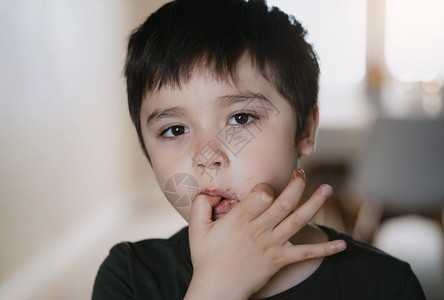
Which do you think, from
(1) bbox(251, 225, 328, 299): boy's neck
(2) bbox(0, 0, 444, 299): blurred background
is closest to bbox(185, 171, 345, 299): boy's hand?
(1) bbox(251, 225, 328, 299): boy's neck

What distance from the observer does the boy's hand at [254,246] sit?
0.62m

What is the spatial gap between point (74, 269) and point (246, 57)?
1.82m

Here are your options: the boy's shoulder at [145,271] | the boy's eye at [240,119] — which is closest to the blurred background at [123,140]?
the boy's eye at [240,119]

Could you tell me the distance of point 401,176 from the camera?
2.39 meters

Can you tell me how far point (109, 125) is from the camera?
293 cm

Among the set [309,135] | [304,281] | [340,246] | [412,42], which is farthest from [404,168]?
[340,246]

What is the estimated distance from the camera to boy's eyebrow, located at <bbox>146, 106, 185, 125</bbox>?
710mm

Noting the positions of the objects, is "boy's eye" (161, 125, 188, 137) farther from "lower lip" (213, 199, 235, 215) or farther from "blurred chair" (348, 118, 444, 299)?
"blurred chair" (348, 118, 444, 299)

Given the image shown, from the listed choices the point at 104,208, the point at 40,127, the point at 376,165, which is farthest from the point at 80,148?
the point at 376,165

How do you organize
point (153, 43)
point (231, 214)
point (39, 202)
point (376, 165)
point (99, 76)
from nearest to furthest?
1. point (231, 214)
2. point (153, 43)
3. point (39, 202)
4. point (376, 165)
5. point (99, 76)

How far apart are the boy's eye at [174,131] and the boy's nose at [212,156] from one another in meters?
0.06

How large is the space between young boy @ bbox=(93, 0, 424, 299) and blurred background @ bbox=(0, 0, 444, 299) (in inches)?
5.6

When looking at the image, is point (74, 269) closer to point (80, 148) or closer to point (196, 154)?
point (80, 148)

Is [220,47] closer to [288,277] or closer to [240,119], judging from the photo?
[240,119]
